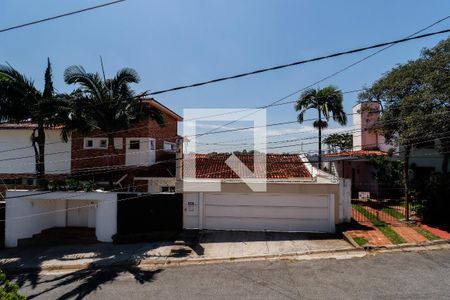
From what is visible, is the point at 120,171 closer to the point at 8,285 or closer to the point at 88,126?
the point at 88,126

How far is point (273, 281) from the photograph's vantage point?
35.2 ft

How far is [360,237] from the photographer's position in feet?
48.3

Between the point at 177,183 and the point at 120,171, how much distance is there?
158 inches

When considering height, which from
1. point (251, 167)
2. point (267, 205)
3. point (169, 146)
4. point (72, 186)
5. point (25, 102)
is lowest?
point (267, 205)

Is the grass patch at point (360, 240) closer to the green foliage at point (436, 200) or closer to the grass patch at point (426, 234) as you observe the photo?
the grass patch at point (426, 234)

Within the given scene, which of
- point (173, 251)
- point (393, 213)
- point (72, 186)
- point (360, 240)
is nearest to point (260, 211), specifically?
point (360, 240)

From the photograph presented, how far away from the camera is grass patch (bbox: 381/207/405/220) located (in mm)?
17969

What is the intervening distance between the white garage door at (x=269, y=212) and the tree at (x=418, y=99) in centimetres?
470

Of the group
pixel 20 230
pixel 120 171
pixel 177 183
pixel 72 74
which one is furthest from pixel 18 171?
pixel 177 183

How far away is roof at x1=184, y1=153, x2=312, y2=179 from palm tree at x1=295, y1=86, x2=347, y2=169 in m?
2.66

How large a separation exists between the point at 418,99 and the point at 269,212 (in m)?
9.02

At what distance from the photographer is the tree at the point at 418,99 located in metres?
14.8

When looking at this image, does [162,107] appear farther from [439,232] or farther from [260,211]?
[439,232]

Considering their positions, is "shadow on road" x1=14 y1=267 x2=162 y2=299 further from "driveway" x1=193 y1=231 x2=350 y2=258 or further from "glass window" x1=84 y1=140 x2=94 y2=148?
"glass window" x1=84 y1=140 x2=94 y2=148
